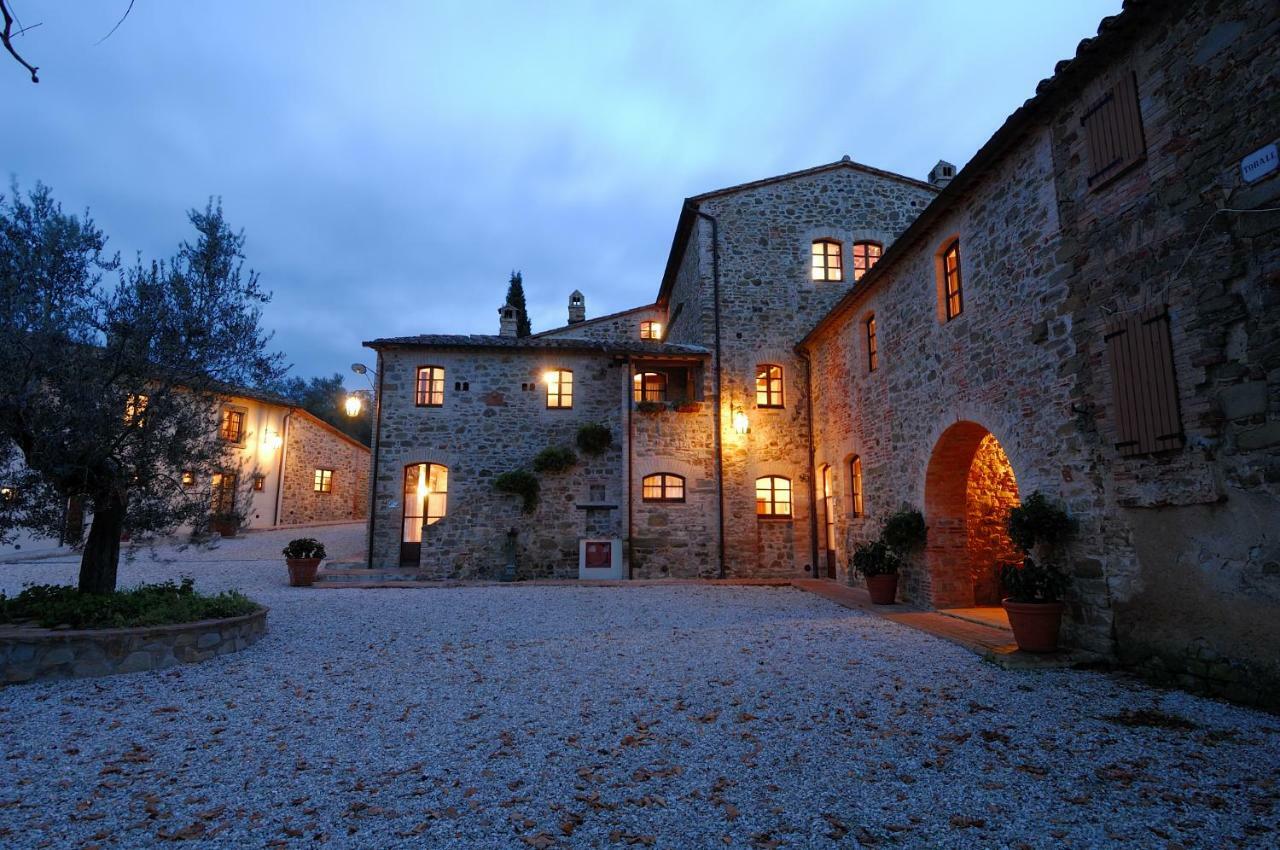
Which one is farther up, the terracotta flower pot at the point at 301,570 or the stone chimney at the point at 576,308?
the stone chimney at the point at 576,308

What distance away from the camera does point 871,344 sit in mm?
10195

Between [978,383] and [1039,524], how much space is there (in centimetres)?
197

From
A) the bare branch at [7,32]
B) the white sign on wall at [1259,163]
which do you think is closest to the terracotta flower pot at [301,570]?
the bare branch at [7,32]

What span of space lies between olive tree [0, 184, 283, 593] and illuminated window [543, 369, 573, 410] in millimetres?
7225

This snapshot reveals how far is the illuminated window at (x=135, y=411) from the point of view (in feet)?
17.9

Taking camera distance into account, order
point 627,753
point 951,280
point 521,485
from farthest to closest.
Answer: point 521,485, point 951,280, point 627,753

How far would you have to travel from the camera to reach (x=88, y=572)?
5.73 m

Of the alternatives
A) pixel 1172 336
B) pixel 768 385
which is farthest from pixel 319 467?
pixel 1172 336

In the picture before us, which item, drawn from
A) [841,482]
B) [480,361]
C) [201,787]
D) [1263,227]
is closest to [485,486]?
[480,361]

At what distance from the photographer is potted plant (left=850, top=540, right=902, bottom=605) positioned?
8.59 m

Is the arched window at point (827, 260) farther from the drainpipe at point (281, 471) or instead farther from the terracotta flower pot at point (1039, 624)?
the drainpipe at point (281, 471)

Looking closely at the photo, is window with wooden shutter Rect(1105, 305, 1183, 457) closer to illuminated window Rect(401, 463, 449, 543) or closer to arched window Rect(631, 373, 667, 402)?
arched window Rect(631, 373, 667, 402)

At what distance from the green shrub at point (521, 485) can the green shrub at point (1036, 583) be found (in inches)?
346

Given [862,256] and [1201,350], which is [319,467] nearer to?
[862,256]
